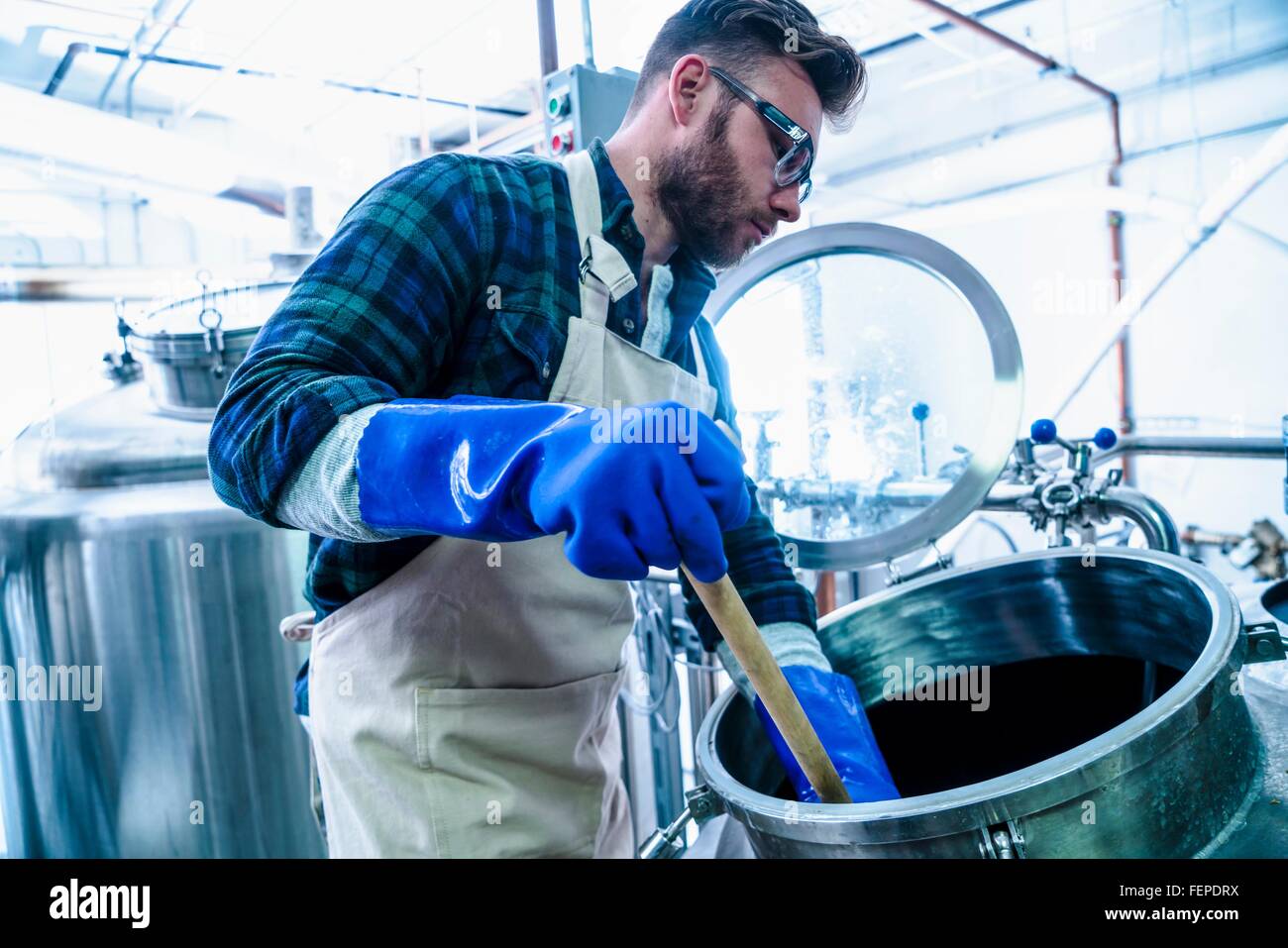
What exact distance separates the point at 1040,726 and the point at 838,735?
1.05 ft

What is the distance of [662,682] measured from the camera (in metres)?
1.55

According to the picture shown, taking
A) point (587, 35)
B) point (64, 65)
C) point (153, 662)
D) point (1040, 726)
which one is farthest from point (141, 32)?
point (1040, 726)

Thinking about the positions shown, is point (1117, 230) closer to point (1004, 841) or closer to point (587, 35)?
point (587, 35)

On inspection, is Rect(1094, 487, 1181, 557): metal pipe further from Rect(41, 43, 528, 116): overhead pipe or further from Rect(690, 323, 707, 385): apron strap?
Rect(41, 43, 528, 116): overhead pipe

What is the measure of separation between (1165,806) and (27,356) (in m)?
5.81

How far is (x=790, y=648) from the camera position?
994mm

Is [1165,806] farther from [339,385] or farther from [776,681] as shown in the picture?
[339,385]

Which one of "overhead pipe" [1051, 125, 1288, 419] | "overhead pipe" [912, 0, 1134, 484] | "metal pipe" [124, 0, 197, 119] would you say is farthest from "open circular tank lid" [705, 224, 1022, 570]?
"metal pipe" [124, 0, 197, 119]

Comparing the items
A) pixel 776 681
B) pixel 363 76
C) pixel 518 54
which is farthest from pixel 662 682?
pixel 363 76

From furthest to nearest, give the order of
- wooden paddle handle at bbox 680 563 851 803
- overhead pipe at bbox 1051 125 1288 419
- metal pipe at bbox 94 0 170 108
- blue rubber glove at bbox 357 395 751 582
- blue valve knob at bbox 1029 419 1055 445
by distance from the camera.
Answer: metal pipe at bbox 94 0 170 108, overhead pipe at bbox 1051 125 1288 419, blue valve knob at bbox 1029 419 1055 445, wooden paddle handle at bbox 680 563 851 803, blue rubber glove at bbox 357 395 751 582

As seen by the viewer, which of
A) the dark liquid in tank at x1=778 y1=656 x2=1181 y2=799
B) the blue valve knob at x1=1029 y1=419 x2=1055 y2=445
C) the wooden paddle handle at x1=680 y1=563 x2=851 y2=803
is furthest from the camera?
the blue valve knob at x1=1029 y1=419 x2=1055 y2=445

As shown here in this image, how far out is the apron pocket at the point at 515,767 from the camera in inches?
33.3

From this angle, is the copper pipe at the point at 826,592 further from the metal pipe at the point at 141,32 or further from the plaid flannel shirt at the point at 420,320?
the metal pipe at the point at 141,32

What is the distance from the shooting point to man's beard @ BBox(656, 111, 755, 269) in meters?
0.94
